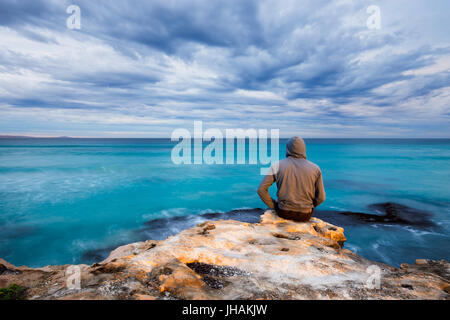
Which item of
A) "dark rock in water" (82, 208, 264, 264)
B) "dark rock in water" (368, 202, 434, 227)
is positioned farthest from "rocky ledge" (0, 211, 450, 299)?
"dark rock in water" (368, 202, 434, 227)

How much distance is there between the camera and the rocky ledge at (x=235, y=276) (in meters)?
2.60

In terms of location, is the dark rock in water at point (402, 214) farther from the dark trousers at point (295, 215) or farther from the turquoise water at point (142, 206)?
the dark trousers at point (295, 215)

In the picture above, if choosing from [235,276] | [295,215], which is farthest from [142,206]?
[235,276]

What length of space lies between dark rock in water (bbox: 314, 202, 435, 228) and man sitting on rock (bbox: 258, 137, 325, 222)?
5.95m

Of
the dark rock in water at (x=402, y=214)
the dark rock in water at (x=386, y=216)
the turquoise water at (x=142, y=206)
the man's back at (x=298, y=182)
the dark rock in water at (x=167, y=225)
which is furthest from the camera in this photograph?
the dark rock in water at (x=402, y=214)

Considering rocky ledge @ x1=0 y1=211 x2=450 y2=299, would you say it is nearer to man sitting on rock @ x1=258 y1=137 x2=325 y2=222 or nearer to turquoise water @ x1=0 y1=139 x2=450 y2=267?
man sitting on rock @ x1=258 y1=137 x2=325 y2=222

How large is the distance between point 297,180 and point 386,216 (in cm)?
885

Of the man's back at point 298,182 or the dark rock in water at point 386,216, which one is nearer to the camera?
the man's back at point 298,182

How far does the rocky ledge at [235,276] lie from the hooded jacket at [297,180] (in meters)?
1.10

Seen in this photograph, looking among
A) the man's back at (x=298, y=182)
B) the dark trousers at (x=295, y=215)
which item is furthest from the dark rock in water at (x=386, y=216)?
the man's back at (x=298, y=182)

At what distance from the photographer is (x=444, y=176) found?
2209 centimetres

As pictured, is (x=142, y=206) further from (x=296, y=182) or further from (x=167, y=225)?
(x=296, y=182)

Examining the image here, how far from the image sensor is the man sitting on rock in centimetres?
494

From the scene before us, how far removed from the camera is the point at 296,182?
498 cm
